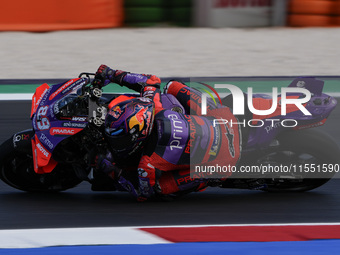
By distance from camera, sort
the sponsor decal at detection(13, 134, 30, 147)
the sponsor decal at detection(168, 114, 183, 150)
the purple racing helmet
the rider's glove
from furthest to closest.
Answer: the sponsor decal at detection(13, 134, 30, 147) → the rider's glove → the sponsor decal at detection(168, 114, 183, 150) → the purple racing helmet

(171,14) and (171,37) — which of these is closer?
(171,37)

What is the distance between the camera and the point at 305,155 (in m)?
4.55

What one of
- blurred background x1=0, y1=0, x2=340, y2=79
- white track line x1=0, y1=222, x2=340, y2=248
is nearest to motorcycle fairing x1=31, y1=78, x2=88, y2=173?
white track line x1=0, y1=222, x2=340, y2=248

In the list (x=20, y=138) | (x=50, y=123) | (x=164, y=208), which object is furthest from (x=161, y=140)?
(x=20, y=138)

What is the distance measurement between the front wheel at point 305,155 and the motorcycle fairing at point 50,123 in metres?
1.33

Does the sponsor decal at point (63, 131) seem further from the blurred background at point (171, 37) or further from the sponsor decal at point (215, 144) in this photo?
the blurred background at point (171, 37)

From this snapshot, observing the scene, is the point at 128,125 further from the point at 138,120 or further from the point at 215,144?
the point at 215,144

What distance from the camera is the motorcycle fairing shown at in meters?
4.17

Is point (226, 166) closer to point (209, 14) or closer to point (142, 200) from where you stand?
point (142, 200)

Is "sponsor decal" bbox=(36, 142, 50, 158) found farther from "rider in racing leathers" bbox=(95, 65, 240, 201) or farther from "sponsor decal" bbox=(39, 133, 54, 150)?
"rider in racing leathers" bbox=(95, 65, 240, 201)

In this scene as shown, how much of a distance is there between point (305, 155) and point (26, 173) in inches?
81.0

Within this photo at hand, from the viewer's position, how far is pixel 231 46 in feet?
34.7

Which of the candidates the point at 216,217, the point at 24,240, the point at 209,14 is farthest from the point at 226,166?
the point at 209,14

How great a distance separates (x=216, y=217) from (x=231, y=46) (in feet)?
21.1
